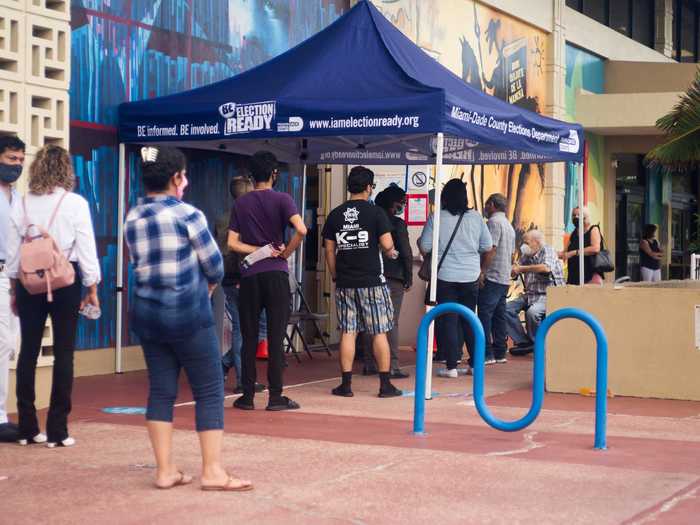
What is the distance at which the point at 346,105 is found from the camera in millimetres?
10430

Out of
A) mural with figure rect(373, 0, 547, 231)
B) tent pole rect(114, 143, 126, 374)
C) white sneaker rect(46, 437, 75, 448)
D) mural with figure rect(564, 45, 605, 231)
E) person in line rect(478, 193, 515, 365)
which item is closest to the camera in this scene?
white sneaker rect(46, 437, 75, 448)

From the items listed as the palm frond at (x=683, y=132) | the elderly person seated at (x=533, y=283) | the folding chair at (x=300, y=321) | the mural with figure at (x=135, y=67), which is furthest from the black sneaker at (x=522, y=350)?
the mural with figure at (x=135, y=67)

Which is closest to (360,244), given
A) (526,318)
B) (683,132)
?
(526,318)

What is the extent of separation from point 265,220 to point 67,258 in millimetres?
2124

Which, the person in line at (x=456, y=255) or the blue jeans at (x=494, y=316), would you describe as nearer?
the person in line at (x=456, y=255)

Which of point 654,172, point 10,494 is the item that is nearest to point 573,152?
point 10,494

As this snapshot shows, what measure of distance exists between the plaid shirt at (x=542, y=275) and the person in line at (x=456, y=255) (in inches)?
96.8

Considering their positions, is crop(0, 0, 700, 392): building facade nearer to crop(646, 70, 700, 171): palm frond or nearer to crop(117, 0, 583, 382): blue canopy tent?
crop(117, 0, 583, 382): blue canopy tent

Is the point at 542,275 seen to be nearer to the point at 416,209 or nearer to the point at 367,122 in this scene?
the point at 416,209

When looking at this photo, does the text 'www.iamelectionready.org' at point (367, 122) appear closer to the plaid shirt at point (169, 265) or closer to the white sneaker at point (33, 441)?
the white sneaker at point (33, 441)

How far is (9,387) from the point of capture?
29.3 feet

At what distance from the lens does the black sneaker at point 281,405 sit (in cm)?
938

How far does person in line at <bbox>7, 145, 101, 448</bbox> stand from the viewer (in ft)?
24.5

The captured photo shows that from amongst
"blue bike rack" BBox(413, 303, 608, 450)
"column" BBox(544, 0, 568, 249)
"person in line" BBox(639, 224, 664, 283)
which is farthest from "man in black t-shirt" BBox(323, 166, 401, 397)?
"person in line" BBox(639, 224, 664, 283)
